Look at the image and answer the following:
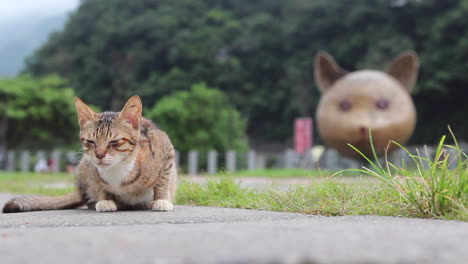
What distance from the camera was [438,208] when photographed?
10.2 feet

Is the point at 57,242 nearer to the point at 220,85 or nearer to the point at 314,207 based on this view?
the point at 314,207

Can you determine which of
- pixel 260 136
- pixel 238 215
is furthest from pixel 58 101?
pixel 238 215

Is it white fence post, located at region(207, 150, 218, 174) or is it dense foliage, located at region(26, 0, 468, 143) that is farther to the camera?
dense foliage, located at region(26, 0, 468, 143)

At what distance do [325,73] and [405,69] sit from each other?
168cm

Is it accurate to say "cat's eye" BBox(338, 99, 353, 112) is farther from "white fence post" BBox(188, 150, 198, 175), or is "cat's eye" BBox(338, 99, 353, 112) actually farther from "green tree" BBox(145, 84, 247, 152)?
"green tree" BBox(145, 84, 247, 152)

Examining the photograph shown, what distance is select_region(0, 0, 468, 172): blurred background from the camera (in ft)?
70.1

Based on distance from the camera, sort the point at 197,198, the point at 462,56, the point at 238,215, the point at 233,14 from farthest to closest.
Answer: the point at 233,14 < the point at 462,56 < the point at 197,198 < the point at 238,215

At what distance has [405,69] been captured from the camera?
38.3ft

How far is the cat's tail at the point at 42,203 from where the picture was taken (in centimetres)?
414

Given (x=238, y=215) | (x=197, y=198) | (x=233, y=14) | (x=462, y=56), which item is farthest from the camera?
(x=233, y=14)

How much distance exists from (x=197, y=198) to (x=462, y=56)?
66.9ft

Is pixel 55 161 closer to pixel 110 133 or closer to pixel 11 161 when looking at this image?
pixel 11 161

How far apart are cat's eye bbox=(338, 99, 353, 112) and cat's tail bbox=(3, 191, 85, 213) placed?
7.15m

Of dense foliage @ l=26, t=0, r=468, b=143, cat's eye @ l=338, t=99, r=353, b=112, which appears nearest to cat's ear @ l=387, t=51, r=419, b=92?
cat's eye @ l=338, t=99, r=353, b=112
